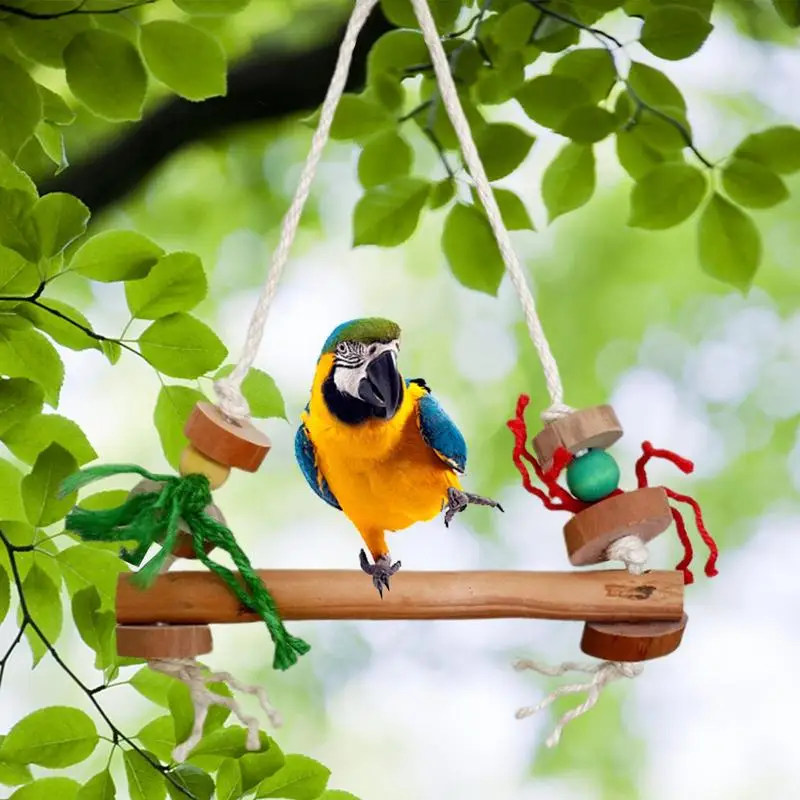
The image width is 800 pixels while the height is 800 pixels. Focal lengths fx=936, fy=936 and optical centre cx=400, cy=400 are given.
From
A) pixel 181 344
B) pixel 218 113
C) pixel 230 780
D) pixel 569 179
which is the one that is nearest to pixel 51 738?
pixel 230 780

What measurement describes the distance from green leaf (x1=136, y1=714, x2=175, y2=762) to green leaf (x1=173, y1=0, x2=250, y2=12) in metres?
0.67

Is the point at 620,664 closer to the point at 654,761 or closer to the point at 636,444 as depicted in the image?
the point at 636,444

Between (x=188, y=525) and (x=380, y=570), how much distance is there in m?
0.14

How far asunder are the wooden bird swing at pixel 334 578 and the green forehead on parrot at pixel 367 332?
59mm

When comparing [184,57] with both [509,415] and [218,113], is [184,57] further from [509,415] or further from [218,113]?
[509,415]

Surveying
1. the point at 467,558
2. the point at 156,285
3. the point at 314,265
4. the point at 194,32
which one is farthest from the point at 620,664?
the point at 314,265

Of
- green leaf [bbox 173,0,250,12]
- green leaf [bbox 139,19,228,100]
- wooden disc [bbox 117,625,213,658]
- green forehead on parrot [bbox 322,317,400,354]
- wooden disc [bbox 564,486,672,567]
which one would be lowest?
wooden disc [bbox 117,625,213,658]

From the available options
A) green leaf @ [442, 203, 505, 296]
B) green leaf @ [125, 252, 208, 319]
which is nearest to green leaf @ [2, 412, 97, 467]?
green leaf @ [125, 252, 208, 319]

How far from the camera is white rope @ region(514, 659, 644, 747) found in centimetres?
66

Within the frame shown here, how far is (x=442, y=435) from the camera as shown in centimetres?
70

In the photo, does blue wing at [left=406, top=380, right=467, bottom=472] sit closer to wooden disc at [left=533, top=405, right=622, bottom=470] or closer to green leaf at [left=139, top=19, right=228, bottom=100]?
wooden disc at [left=533, top=405, right=622, bottom=470]

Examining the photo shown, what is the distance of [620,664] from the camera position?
2.25ft

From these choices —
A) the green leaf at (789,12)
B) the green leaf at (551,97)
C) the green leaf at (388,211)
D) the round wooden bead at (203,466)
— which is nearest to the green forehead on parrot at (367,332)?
the round wooden bead at (203,466)

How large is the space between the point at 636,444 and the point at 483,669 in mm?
486
